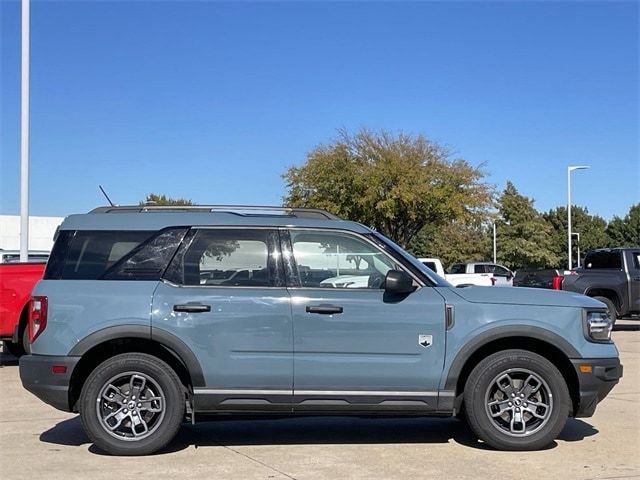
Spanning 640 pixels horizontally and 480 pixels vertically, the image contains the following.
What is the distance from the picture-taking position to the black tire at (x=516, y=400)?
6199mm

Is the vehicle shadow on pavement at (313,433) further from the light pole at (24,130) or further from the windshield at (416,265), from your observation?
the light pole at (24,130)

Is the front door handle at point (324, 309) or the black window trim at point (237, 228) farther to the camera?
the black window trim at point (237, 228)

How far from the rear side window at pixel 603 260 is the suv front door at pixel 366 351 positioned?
506 inches

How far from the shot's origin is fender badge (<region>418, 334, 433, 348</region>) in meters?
6.12

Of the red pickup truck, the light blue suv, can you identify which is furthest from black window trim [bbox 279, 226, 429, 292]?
the red pickup truck

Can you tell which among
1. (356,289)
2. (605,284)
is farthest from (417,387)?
(605,284)

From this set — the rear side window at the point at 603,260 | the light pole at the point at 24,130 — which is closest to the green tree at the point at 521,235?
the rear side window at the point at 603,260

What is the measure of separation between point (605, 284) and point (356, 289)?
1290cm

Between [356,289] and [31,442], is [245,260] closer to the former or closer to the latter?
[356,289]

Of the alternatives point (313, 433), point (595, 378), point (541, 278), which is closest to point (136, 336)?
point (313, 433)

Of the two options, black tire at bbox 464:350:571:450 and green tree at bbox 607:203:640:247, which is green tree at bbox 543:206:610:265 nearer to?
green tree at bbox 607:203:640:247

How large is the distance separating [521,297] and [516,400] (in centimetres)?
86

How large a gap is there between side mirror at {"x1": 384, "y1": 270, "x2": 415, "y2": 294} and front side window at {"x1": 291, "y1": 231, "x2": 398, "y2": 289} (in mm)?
174

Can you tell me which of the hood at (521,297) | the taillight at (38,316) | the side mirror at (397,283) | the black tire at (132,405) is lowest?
the black tire at (132,405)
